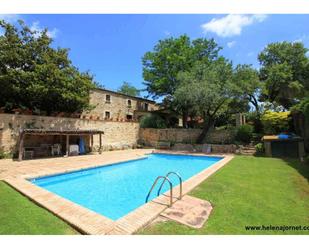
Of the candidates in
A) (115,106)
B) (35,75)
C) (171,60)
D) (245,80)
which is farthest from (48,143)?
(171,60)

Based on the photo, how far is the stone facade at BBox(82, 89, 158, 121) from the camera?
21484 millimetres

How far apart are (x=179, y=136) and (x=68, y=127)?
1158cm

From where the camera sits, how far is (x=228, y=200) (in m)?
4.86

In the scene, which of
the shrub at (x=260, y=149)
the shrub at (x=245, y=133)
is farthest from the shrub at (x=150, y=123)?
the shrub at (x=260, y=149)

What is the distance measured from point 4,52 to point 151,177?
13303mm

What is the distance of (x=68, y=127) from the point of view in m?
15.1

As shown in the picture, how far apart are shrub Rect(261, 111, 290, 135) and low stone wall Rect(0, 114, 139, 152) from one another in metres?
13.3

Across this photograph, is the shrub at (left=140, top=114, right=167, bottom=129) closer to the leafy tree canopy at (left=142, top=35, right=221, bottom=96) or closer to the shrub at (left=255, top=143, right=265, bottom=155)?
the leafy tree canopy at (left=142, top=35, right=221, bottom=96)

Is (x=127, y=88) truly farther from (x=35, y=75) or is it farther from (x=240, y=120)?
(x=35, y=75)

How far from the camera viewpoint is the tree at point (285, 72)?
833 inches

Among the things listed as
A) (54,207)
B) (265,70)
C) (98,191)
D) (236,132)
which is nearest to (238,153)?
(236,132)

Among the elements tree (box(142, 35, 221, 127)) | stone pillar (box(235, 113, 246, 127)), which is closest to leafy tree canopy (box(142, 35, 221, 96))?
tree (box(142, 35, 221, 127))

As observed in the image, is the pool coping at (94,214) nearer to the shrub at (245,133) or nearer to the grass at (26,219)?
the grass at (26,219)
